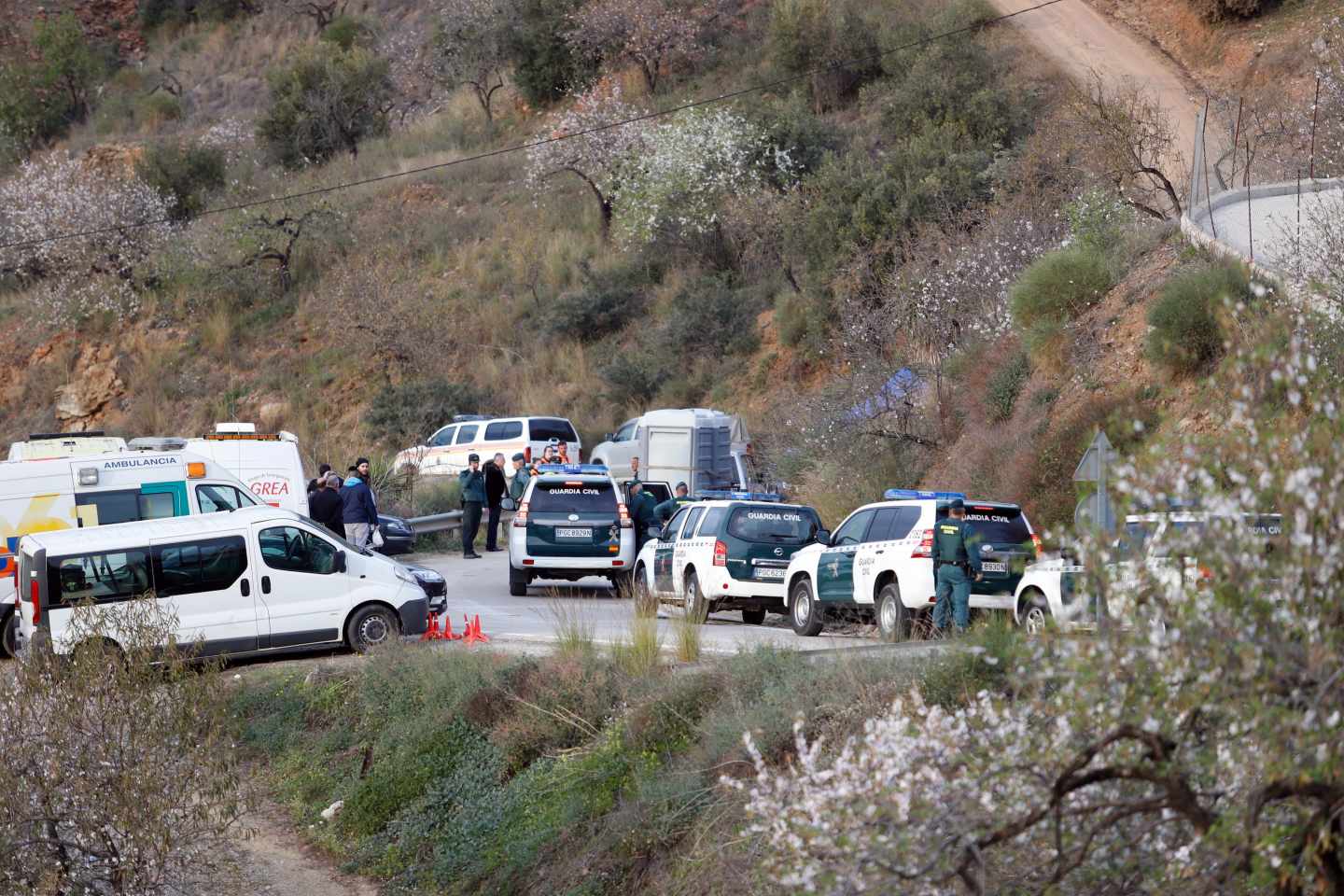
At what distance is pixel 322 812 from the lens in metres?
15.2

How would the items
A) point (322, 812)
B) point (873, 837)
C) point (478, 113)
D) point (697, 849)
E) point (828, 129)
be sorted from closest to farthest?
point (873, 837) → point (697, 849) → point (322, 812) → point (828, 129) → point (478, 113)

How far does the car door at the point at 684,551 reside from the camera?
19625 millimetres

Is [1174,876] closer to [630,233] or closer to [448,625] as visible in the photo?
[448,625]

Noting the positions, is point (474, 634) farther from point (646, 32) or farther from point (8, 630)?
point (646, 32)

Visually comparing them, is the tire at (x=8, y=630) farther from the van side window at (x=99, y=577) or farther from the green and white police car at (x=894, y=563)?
the green and white police car at (x=894, y=563)

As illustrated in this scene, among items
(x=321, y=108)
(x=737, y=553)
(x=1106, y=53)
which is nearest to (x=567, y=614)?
(x=737, y=553)

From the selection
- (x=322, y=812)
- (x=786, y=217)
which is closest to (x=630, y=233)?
(x=786, y=217)

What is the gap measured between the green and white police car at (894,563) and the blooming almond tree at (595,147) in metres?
32.6

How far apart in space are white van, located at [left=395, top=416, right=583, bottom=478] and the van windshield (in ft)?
49.4

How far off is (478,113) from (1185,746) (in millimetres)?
58754

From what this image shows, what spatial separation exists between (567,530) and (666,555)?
2318 mm

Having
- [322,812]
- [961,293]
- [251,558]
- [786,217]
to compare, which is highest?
[786,217]

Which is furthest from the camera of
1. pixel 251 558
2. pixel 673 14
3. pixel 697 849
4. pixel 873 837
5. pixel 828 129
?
pixel 673 14

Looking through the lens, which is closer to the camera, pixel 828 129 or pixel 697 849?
pixel 697 849
